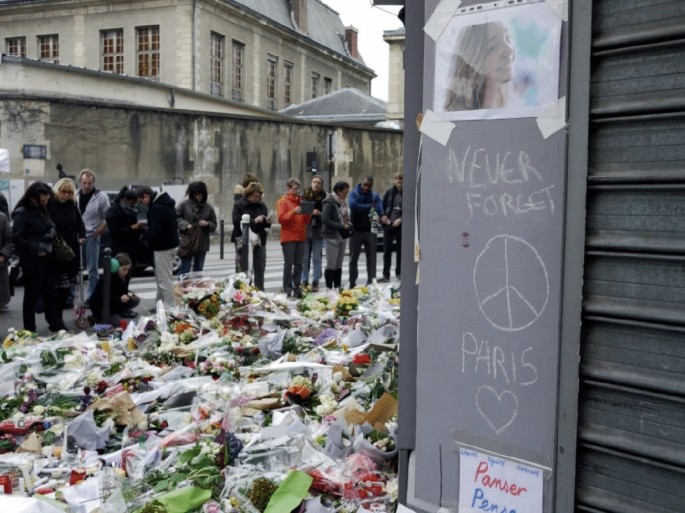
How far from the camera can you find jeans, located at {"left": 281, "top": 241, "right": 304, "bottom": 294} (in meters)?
12.7

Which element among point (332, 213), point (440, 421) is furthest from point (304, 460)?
point (332, 213)

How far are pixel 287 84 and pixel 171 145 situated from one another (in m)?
27.5

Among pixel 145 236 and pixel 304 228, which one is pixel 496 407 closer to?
pixel 145 236

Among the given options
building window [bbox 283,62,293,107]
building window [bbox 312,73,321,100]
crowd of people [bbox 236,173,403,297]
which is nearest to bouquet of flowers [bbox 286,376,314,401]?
crowd of people [bbox 236,173,403,297]

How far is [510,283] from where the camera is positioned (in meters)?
2.59

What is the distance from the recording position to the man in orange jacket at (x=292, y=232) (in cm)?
1252

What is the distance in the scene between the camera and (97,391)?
5824 millimetres

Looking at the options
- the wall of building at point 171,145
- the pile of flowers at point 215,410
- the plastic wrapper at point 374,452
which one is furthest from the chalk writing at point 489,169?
the wall of building at point 171,145

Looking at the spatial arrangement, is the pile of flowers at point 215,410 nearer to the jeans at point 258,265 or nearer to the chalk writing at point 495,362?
the chalk writing at point 495,362

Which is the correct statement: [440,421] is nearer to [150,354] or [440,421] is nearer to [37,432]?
[37,432]

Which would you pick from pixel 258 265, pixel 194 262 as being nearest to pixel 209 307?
pixel 194 262

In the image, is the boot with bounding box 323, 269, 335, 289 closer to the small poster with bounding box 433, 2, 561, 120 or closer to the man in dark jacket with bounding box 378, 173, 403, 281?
the man in dark jacket with bounding box 378, 173, 403, 281

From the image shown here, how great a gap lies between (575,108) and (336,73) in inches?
2350

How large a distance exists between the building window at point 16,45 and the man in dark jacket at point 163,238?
3902 centimetres
